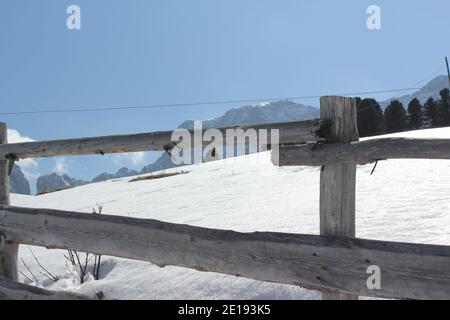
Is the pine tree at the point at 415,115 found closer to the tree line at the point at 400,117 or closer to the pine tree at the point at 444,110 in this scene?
the tree line at the point at 400,117

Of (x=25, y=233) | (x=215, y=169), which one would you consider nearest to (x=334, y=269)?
(x=25, y=233)

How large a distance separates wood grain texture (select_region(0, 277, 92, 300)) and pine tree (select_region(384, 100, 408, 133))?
47862 millimetres

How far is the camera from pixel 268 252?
10.6 ft

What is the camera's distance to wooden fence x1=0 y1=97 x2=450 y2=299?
9.23 feet

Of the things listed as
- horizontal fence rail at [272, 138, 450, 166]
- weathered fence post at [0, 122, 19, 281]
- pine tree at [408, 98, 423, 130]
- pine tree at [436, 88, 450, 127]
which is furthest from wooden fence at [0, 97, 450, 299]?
pine tree at [408, 98, 423, 130]

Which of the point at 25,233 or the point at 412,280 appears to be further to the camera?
the point at 25,233

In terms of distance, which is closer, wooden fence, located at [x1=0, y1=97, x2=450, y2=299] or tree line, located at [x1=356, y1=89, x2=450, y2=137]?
wooden fence, located at [x1=0, y1=97, x2=450, y2=299]

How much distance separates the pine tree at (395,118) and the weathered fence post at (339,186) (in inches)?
1886

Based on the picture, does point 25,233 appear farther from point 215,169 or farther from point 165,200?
point 215,169

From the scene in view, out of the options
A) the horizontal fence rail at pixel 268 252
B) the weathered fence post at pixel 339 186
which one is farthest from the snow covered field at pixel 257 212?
the weathered fence post at pixel 339 186

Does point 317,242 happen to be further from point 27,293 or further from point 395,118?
point 395,118

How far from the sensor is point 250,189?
10203 mm

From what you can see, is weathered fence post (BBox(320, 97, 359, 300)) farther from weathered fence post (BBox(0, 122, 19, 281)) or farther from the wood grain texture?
weathered fence post (BBox(0, 122, 19, 281))
